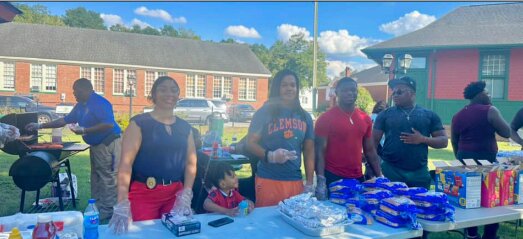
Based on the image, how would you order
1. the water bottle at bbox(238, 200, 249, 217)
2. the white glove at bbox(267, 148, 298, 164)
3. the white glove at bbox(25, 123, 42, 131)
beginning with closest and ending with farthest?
the water bottle at bbox(238, 200, 249, 217)
the white glove at bbox(267, 148, 298, 164)
the white glove at bbox(25, 123, 42, 131)

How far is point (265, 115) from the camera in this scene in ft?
9.31

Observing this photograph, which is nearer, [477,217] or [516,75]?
[477,217]

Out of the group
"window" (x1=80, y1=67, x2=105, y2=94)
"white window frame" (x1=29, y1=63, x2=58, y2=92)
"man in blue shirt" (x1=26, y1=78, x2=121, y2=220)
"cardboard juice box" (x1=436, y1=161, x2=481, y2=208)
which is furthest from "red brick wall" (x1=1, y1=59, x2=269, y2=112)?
"cardboard juice box" (x1=436, y1=161, x2=481, y2=208)

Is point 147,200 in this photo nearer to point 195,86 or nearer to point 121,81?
point 121,81

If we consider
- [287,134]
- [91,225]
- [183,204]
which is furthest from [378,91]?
[91,225]

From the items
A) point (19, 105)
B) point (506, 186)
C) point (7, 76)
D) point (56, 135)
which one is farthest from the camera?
point (7, 76)

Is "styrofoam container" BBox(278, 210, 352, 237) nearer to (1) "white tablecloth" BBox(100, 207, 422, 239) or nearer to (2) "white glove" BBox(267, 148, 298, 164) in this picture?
(1) "white tablecloth" BBox(100, 207, 422, 239)

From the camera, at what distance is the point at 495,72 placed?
15.8 m

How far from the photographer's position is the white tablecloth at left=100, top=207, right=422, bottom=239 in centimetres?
211

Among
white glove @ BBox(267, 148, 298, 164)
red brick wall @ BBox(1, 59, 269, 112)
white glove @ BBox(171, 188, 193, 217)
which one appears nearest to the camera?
white glove @ BBox(171, 188, 193, 217)

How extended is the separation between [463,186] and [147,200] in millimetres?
2273

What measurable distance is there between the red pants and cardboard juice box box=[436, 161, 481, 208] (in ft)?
6.90

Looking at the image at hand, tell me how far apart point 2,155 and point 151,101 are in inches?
351

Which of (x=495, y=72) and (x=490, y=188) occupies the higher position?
(x=495, y=72)
